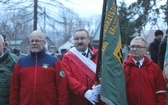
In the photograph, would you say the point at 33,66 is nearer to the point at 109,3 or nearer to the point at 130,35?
the point at 109,3

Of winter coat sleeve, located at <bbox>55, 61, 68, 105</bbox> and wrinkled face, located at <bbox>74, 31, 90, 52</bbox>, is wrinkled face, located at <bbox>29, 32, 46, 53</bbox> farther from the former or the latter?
wrinkled face, located at <bbox>74, 31, 90, 52</bbox>

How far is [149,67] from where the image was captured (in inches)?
170

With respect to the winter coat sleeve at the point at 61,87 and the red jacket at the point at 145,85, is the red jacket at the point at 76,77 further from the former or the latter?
the red jacket at the point at 145,85

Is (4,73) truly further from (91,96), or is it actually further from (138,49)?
(138,49)

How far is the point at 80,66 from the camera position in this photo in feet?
14.6

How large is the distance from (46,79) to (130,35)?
25.7 meters

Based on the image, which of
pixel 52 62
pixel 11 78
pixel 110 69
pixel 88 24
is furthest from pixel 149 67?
pixel 88 24

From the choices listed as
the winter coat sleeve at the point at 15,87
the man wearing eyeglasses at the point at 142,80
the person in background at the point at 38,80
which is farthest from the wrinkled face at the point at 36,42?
the man wearing eyeglasses at the point at 142,80

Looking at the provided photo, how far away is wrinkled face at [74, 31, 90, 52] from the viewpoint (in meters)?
4.40

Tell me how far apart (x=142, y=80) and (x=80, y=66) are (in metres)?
0.83

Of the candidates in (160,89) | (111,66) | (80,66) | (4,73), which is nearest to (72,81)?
(80,66)

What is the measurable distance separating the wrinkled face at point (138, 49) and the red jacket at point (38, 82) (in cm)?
96

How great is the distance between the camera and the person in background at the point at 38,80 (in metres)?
4.11

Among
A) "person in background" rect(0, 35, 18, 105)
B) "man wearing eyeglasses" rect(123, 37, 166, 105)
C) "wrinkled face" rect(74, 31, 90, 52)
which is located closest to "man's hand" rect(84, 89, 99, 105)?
"man wearing eyeglasses" rect(123, 37, 166, 105)
